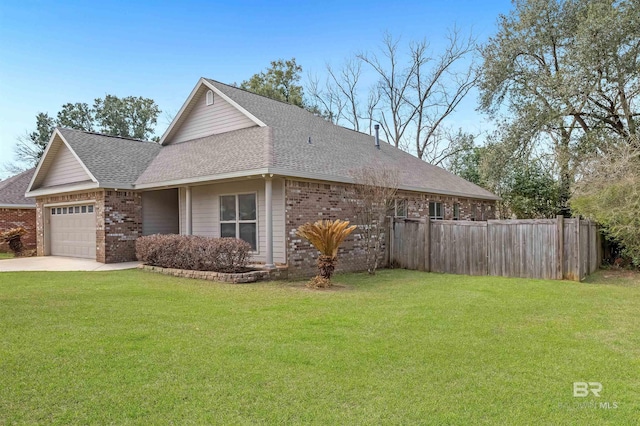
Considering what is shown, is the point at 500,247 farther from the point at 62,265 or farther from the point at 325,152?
the point at 62,265

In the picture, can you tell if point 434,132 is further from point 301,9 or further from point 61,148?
point 61,148

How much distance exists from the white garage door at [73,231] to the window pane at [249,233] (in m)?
6.32

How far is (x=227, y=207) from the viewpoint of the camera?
12742 millimetres

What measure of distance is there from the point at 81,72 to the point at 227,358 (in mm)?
22538

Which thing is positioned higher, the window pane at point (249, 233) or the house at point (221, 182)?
the house at point (221, 182)

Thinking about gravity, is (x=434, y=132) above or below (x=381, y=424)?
above

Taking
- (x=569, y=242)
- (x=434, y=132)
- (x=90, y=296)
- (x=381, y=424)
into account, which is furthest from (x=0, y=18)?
(x=434, y=132)

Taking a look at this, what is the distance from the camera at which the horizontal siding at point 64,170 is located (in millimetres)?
15570

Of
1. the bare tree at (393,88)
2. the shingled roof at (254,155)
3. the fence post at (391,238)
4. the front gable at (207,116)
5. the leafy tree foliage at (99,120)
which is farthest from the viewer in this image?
the leafy tree foliage at (99,120)

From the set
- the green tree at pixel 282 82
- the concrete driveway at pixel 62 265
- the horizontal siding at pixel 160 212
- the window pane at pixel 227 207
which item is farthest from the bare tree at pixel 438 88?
the concrete driveway at pixel 62 265

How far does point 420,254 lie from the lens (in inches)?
511

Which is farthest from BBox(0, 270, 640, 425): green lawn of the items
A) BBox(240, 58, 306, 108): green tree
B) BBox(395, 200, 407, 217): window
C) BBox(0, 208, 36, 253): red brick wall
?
BBox(240, 58, 306, 108): green tree

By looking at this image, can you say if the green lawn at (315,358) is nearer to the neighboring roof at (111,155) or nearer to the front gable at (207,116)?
the neighboring roof at (111,155)

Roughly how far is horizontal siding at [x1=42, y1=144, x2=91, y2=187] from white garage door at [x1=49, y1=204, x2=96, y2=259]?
103 centimetres
